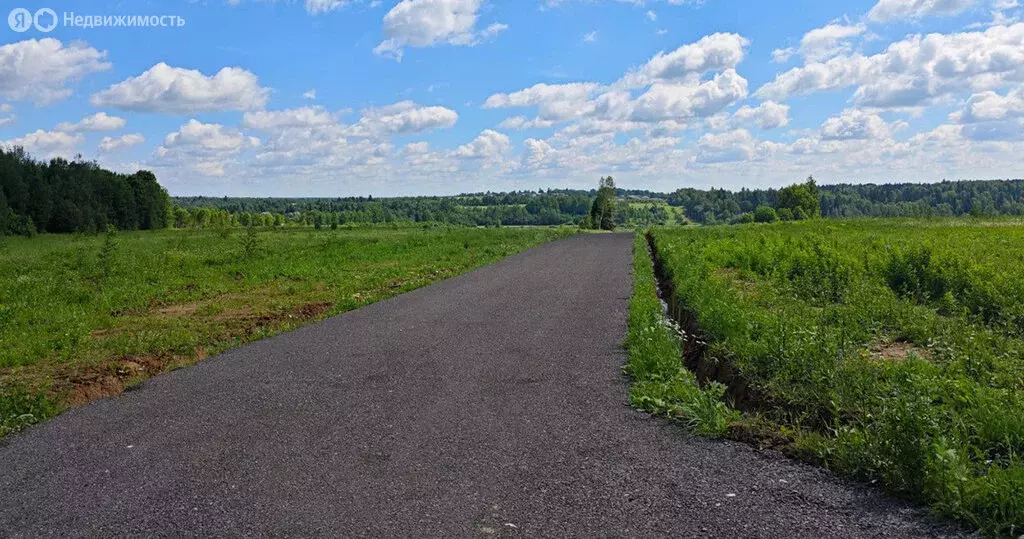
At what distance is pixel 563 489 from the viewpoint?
205 inches

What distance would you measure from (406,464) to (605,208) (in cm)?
11051

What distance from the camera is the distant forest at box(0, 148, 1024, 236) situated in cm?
6744

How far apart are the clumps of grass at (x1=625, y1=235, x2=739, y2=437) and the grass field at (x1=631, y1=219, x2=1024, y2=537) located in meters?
0.38

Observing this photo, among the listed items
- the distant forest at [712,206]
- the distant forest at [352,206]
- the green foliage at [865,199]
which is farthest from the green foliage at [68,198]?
the green foliage at [865,199]

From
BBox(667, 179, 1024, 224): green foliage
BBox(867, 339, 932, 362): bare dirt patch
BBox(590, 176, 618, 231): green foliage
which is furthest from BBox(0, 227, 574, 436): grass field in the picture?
BBox(667, 179, 1024, 224): green foliage

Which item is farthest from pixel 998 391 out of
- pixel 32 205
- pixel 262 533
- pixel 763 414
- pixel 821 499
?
pixel 32 205

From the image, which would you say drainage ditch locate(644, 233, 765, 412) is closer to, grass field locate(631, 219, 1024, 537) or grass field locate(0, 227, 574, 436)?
grass field locate(631, 219, 1024, 537)

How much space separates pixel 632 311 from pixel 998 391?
7556 mm

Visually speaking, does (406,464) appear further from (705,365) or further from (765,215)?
(765,215)

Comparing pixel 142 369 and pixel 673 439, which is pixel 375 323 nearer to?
pixel 142 369

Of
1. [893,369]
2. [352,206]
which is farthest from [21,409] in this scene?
[352,206]

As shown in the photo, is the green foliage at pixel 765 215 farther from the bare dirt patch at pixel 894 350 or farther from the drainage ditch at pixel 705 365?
the bare dirt patch at pixel 894 350

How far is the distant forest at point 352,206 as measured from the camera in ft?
221

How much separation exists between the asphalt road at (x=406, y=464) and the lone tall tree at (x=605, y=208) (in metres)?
104
